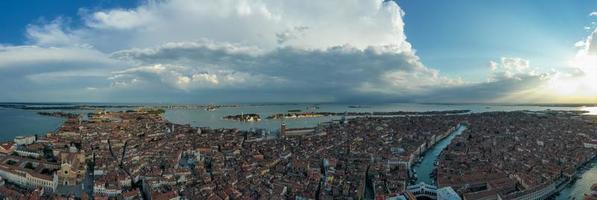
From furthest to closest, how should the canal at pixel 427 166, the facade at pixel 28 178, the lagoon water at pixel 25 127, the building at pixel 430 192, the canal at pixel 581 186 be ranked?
the lagoon water at pixel 25 127, the canal at pixel 427 166, the facade at pixel 28 178, the canal at pixel 581 186, the building at pixel 430 192

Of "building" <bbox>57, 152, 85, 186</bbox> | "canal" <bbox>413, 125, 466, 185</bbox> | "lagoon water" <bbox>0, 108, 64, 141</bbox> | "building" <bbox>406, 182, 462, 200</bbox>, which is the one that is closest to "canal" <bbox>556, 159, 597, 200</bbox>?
"building" <bbox>406, 182, 462, 200</bbox>

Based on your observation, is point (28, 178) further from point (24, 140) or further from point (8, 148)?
point (24, 140)

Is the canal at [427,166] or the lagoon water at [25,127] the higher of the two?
the lagoon water at [25,127]

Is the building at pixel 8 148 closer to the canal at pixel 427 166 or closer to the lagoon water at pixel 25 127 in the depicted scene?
the lagoon water at pixel 25 127

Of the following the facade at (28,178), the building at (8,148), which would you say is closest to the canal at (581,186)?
the facade at (28,178)

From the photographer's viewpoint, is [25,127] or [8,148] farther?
[25,127]

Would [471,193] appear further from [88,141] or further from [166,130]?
[166,130]

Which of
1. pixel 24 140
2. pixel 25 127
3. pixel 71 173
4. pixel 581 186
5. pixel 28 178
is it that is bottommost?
pixel 581 186

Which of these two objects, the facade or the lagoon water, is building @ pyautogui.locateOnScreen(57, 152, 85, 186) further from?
the lagoon water

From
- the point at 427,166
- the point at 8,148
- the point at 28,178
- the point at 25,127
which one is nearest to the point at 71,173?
the point at 28,178

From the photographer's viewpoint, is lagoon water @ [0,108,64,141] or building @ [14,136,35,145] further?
lagoon water @ [0,108,64,141]

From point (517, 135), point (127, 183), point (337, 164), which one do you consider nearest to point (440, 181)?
point (337, 164)
